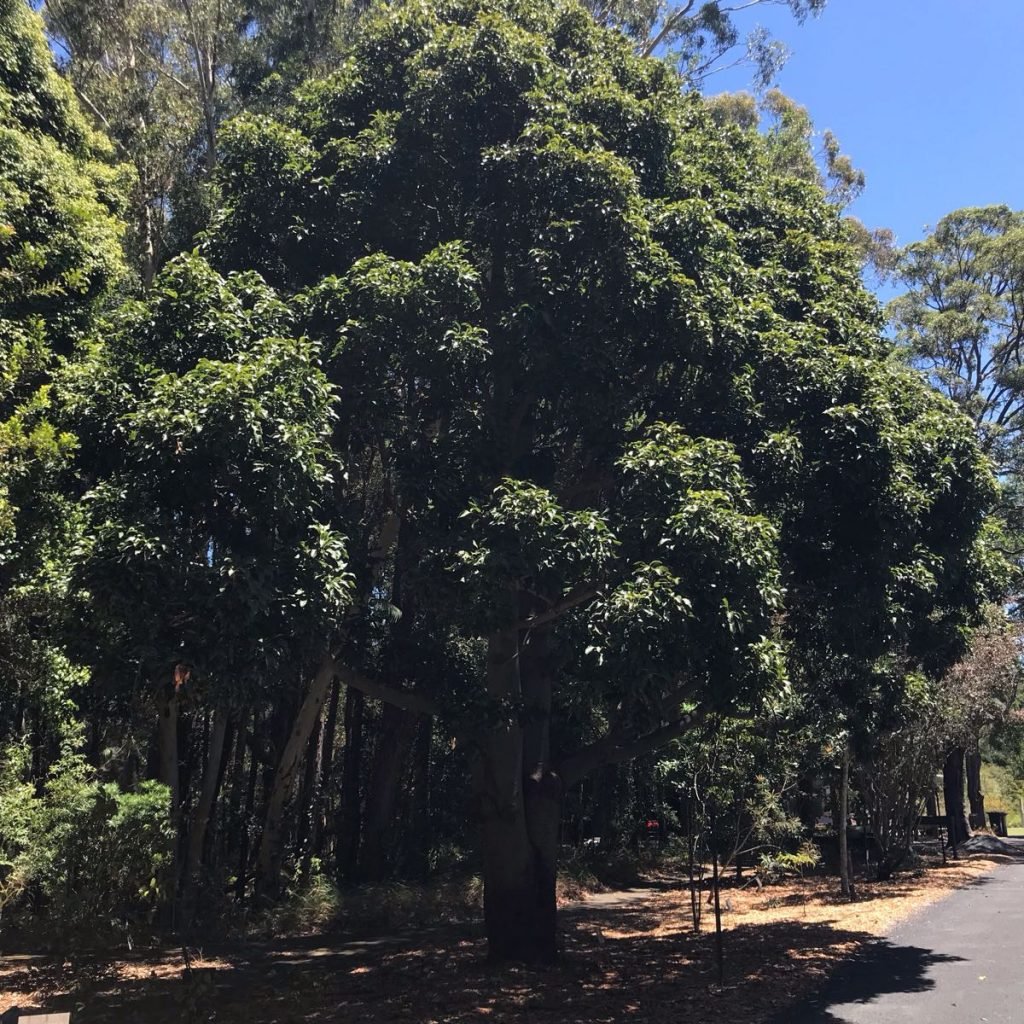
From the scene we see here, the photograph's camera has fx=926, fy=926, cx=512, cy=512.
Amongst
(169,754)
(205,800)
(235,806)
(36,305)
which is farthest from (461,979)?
(36,305)

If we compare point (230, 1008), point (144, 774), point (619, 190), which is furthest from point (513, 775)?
point (144, 774)

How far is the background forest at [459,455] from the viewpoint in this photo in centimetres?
756

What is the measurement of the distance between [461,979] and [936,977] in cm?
512

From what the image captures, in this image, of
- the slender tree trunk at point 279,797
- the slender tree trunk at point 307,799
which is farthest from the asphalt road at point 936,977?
the slender tree trunk at point 307,799

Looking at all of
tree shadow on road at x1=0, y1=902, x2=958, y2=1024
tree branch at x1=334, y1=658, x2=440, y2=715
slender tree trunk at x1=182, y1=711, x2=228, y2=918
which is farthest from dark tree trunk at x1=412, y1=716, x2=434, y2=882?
tree branch at x1=334, y1=658, x2=440, y2=715

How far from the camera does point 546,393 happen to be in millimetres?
10453

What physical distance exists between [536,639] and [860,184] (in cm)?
2200

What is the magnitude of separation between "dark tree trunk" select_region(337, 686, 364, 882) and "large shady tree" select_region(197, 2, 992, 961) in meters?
8.20

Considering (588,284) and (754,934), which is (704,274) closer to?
(588,284)

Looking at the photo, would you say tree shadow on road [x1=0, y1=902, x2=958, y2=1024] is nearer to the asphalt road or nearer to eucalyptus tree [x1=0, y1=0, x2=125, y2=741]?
the asphalt road

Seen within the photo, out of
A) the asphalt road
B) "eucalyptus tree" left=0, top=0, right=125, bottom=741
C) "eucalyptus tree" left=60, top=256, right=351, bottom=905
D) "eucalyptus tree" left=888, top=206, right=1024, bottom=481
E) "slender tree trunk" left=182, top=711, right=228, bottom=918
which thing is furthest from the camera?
"eucalyptus tree" left=888, top=206, right=1024, bottom=481

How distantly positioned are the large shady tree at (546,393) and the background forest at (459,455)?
0.16 ft

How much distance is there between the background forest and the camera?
7.56 meters

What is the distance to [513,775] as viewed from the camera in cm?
1063
